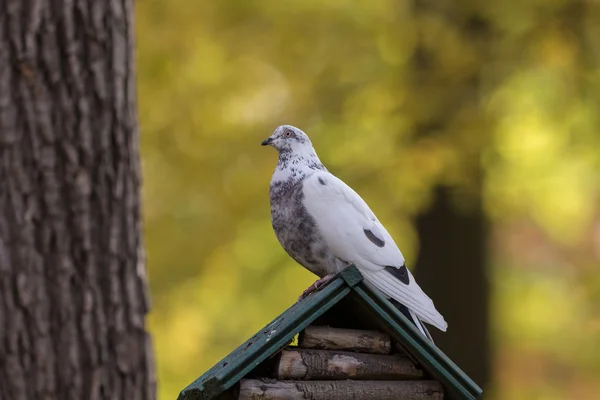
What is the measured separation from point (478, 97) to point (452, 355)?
1.86 metres

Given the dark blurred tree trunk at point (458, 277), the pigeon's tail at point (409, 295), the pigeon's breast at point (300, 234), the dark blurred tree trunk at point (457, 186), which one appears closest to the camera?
the pigeon's tail at point (409, 295)

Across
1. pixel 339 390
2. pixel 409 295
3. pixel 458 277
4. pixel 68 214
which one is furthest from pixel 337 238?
pixel 458 277

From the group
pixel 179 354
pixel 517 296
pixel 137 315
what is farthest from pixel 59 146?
pixel 517 296

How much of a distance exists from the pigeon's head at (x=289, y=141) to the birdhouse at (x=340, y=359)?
71 centimetres

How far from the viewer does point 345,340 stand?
2.41 m

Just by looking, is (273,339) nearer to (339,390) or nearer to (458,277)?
(339,390)

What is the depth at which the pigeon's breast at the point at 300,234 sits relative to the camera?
107 inches

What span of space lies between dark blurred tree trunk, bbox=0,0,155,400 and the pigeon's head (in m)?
0.59

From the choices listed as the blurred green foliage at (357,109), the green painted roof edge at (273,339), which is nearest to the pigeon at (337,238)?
the green painted roof edge at (273,339)

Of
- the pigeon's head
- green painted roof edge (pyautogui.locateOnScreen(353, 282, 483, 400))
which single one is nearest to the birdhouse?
green painted roof edge (pyautogui.locateOnScreen(353, 282, 483, 400))

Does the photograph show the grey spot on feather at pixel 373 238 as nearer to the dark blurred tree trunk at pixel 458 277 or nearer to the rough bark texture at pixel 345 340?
the rough bark texture at pixel 345 340

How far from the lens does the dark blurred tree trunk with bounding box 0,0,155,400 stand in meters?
3.07

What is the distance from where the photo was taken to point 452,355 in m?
6.17

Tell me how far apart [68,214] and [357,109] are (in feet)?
10.2
